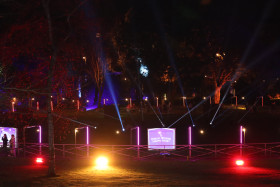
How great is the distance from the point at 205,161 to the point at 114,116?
550 inches

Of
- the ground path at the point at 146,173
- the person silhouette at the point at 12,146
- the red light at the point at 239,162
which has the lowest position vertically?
the ground path at the point at 146,173

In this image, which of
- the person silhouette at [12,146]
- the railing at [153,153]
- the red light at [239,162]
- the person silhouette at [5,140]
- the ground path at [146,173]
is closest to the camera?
the ground path at [146,173]

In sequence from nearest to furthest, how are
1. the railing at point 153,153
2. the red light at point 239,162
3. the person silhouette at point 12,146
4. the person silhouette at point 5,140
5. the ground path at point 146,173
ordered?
the ground path at point 146,173, the red light at point 239,162, the railing at point 153,153, the person silhouette at point 12,146, the person silhouette at point 5,140

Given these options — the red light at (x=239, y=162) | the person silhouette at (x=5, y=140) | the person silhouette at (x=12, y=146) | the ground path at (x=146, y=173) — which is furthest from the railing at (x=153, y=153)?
the red light at (x=239, y=162)

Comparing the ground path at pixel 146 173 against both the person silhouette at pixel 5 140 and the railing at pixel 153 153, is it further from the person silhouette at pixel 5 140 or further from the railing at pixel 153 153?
the person silhouette at pixel 5 140

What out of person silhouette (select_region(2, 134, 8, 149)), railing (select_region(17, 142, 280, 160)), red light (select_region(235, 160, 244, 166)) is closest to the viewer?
red light (select_region(235, 160, 244, 166))

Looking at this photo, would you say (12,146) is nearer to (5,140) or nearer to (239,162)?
(5,140)

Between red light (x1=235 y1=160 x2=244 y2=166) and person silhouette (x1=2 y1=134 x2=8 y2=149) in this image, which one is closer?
red light (x1=235 y1=160 x2=244 y2=166)

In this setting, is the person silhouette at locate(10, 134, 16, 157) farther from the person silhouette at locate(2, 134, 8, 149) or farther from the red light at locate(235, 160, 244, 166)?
the red light at locate(235, 160, 244, 166)

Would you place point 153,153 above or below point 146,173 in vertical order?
above

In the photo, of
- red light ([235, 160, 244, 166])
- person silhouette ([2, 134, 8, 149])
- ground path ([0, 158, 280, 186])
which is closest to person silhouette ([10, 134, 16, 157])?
person silhouette ([2, 134, 8, 149])

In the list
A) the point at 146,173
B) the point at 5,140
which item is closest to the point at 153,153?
the point at 146,173

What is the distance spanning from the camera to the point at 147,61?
102 ft

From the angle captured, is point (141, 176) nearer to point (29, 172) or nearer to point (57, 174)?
point (57, 174)
